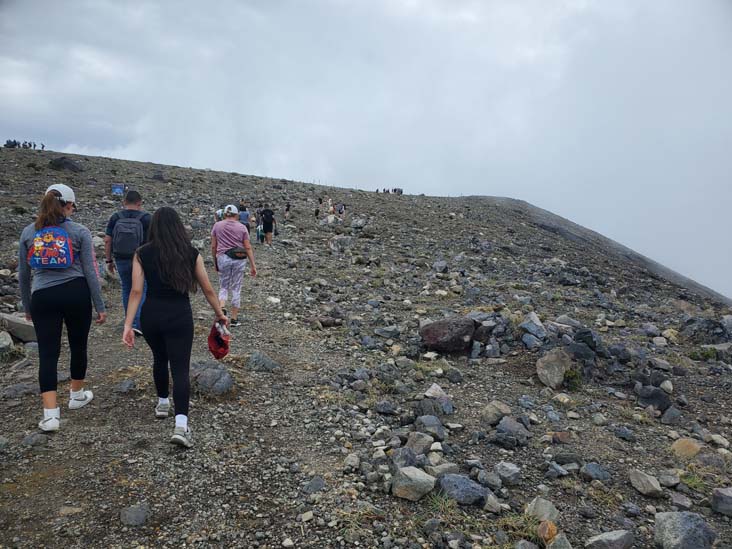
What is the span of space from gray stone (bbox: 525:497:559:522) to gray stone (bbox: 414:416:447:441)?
122cm

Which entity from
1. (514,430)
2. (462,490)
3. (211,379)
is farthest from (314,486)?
(514,430)

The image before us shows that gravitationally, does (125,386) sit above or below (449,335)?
below

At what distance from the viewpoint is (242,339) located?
25.2 ft

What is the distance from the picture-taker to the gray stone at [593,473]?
14.5 ft

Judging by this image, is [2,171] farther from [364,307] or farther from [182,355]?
[182,355]

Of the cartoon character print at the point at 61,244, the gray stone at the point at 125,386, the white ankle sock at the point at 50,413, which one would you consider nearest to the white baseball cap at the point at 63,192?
the cartoon character print at the point at 61,244

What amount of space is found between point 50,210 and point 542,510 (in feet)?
17.1

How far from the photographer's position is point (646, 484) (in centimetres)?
433

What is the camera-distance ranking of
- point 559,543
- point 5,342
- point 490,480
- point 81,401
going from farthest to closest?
point 5,342, point 81,401, point 490,480, point 559,543

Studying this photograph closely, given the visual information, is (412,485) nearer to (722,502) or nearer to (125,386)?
(722,502)

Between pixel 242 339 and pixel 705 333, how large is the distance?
9545 millimetres

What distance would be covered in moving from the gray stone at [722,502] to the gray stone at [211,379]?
5.13m

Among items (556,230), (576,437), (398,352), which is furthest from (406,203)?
(576,437)

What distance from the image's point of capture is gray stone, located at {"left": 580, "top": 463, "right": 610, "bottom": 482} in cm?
443
